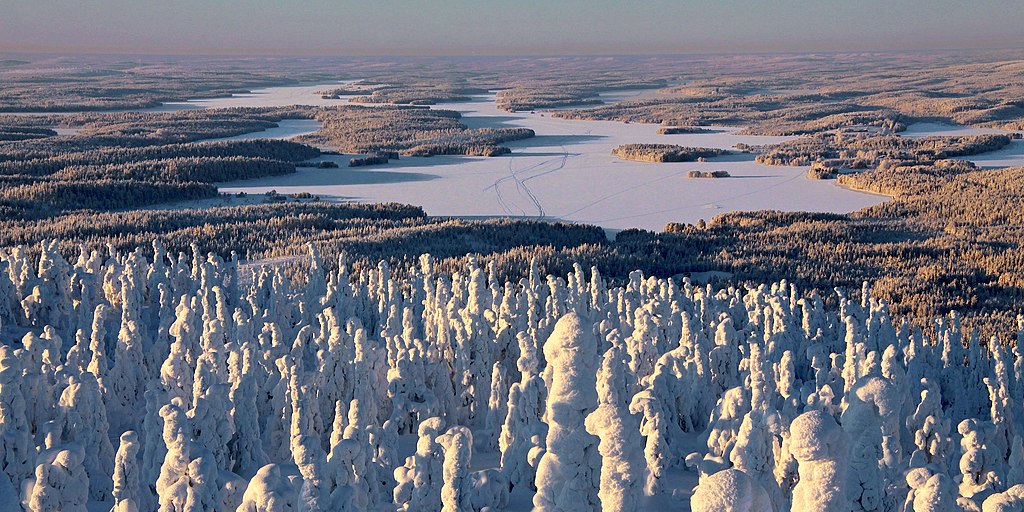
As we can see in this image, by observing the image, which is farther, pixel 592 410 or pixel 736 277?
pixel 736 277

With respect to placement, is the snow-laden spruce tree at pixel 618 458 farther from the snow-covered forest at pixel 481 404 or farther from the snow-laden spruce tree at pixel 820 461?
the snow-laden spruce tree at pixel 820 461

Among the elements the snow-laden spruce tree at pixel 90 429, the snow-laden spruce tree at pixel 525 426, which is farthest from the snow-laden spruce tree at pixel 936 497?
the snow-laden spruce tree at pixel 90 429

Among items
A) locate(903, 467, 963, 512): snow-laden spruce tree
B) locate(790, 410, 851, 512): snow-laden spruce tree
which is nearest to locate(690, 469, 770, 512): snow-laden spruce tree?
locate(790, 410, 851, 512): snow-laden spruce tree

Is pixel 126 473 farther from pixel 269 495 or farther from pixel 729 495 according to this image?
pixel 729 495

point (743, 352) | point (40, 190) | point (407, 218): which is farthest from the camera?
point (40, 190)

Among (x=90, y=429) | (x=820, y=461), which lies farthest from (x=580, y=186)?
(x=820, y=461)

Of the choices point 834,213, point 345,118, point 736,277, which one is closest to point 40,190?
→ point 736,277

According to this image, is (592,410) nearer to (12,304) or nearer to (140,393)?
(140,393)
